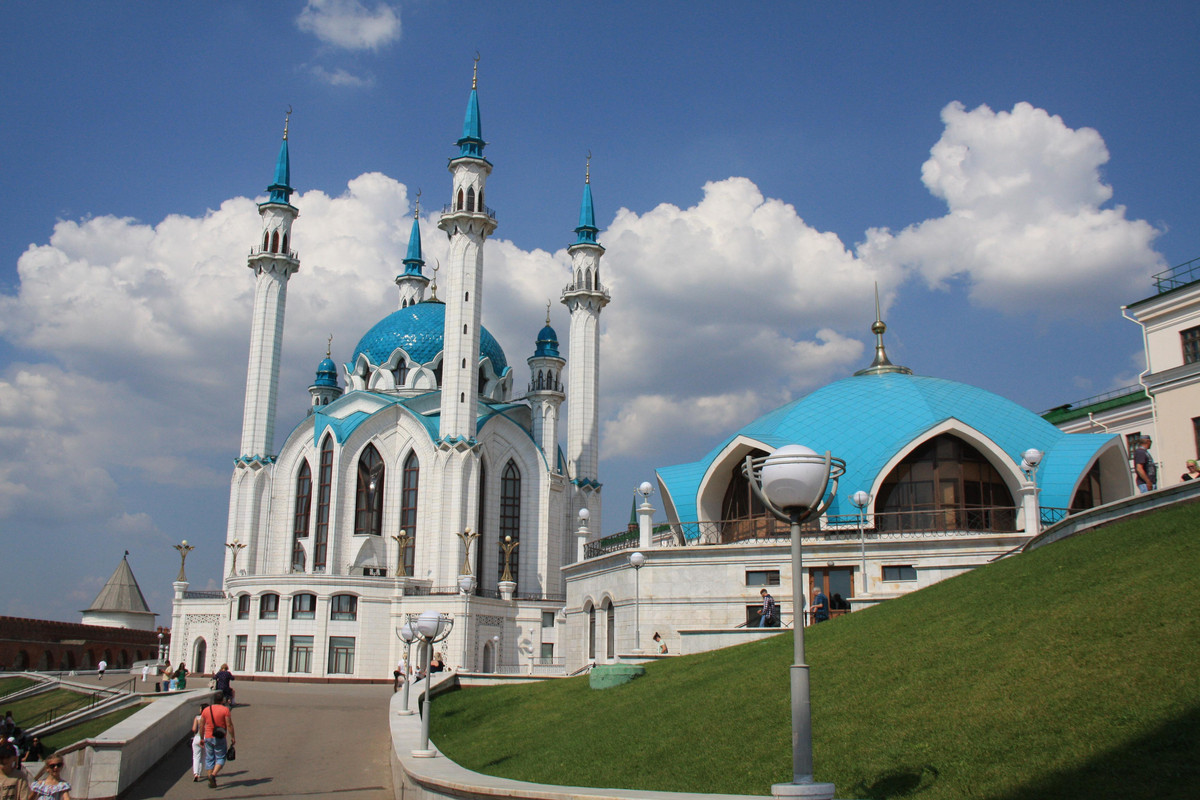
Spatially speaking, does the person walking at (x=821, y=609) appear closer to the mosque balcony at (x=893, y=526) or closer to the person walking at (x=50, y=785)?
the mosque balcony at (x=893, y=526)

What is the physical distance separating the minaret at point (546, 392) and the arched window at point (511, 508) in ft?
6.66

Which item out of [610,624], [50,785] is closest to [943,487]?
[610,624]

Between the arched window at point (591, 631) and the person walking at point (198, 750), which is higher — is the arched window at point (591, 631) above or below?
above

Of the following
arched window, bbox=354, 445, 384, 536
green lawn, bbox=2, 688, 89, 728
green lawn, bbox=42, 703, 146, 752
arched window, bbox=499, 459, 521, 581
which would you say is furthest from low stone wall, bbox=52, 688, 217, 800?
arched window, bbox=499, 459, 521, 581

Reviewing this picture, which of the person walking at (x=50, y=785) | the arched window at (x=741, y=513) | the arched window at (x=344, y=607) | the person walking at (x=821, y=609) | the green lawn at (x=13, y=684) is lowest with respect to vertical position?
the green lawn at (x=13, y=684)

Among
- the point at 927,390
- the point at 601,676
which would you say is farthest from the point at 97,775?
the point at 927,390

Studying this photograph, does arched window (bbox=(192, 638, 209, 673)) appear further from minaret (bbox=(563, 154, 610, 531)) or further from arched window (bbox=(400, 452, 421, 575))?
minaret (bbox=(563, 154, 610, 531))

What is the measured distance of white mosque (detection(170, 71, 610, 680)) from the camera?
41125 millimetres

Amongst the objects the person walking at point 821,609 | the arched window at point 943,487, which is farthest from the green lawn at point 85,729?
the arched window at point 943,487

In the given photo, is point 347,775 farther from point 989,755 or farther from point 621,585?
point 621,585

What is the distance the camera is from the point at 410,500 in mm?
47781

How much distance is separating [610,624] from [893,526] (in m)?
8.46

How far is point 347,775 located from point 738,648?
7079mm

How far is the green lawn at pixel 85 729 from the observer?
23422 mm
